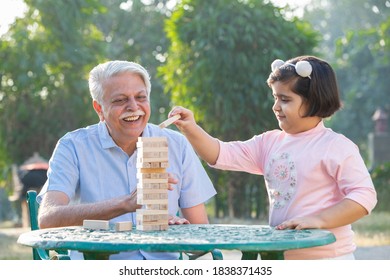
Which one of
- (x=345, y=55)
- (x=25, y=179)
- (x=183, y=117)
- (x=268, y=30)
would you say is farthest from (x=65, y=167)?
(x=345, y=55)

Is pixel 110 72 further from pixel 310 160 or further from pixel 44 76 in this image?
Result: pixel 44 76

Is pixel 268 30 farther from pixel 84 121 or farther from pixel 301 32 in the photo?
pixel 84 121

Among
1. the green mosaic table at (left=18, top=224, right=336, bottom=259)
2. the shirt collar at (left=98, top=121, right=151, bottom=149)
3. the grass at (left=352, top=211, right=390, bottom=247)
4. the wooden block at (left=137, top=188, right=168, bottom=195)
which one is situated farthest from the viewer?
the grass at (left=352, top=211, right=390, bottom=247)

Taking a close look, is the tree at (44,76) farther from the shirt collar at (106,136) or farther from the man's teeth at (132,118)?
the man's teeth at (132,118)

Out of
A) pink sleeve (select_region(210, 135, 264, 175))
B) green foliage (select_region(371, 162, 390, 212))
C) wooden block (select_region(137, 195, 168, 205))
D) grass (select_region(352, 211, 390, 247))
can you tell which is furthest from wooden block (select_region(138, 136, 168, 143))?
green foliage (select_region(371, 162, 390, 212))

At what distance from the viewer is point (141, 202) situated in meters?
3.55

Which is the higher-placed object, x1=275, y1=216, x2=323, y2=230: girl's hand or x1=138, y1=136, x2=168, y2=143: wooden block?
x1=138, y1=136, x2=168, y2=143: wooden block

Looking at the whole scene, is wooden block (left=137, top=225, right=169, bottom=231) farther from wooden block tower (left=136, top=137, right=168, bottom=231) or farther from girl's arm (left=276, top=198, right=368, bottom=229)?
girl's arm (left=276, top=198, right=368, bottom=229)

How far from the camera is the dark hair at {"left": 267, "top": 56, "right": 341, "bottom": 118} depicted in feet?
12.9

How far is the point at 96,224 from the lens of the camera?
363 cm

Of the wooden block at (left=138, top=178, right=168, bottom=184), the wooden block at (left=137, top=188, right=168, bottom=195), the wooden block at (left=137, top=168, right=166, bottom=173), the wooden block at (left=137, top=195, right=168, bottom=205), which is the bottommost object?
the wooden block at (left=137, top=195, right=168, bottom=205)

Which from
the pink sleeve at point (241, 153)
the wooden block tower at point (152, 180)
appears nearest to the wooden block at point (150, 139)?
the wooden block tower at point (152, 180)

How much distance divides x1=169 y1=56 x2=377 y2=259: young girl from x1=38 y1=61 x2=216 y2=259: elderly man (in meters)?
A: 0.18

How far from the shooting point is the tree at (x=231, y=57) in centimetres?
1337
